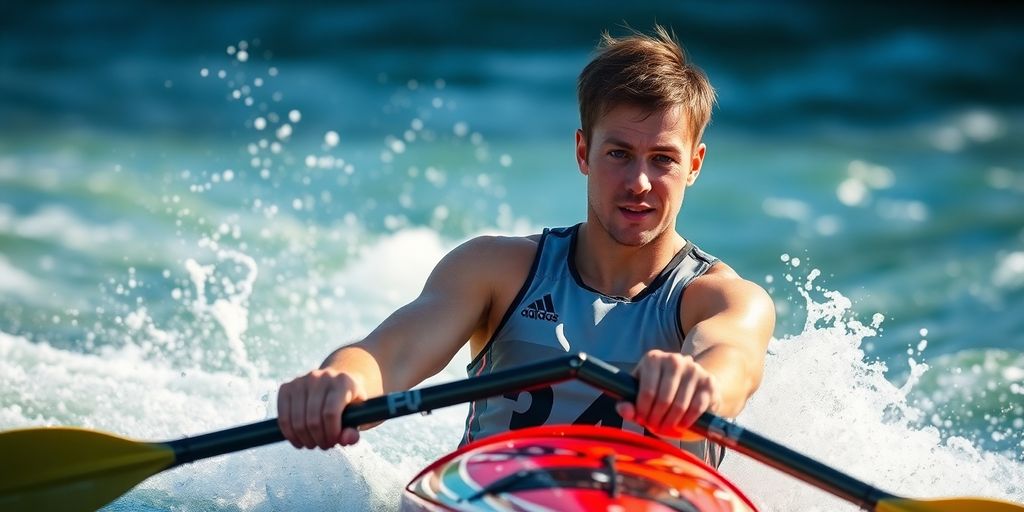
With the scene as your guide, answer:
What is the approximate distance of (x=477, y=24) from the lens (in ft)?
40.7

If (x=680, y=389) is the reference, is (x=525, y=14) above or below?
above

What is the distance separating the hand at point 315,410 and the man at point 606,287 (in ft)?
0.63

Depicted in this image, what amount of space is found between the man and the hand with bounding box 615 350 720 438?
0.98ft

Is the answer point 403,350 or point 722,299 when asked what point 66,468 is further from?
point 722,299

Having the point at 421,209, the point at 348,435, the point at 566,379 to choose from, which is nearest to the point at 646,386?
the point at 566,379

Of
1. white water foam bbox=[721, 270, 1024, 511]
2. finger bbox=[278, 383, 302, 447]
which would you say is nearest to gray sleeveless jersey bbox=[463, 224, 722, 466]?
finger bbox=[278, 383, 302, 447]

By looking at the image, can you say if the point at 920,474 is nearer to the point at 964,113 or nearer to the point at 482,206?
the point at 482,206

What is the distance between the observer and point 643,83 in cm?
298

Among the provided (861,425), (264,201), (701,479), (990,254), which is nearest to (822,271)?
(990,254)

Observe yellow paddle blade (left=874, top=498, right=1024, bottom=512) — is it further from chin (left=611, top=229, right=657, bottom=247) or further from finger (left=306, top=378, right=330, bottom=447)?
finger (left=306, top=378, right=330, bottom=447)

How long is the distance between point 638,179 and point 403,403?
0.75 metres

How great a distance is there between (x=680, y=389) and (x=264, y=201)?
549cm

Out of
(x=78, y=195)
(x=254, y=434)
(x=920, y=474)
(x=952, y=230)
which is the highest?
(x=952, y=230)

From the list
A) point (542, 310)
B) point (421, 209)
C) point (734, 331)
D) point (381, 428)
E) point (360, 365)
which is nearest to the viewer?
point (360, 365)
